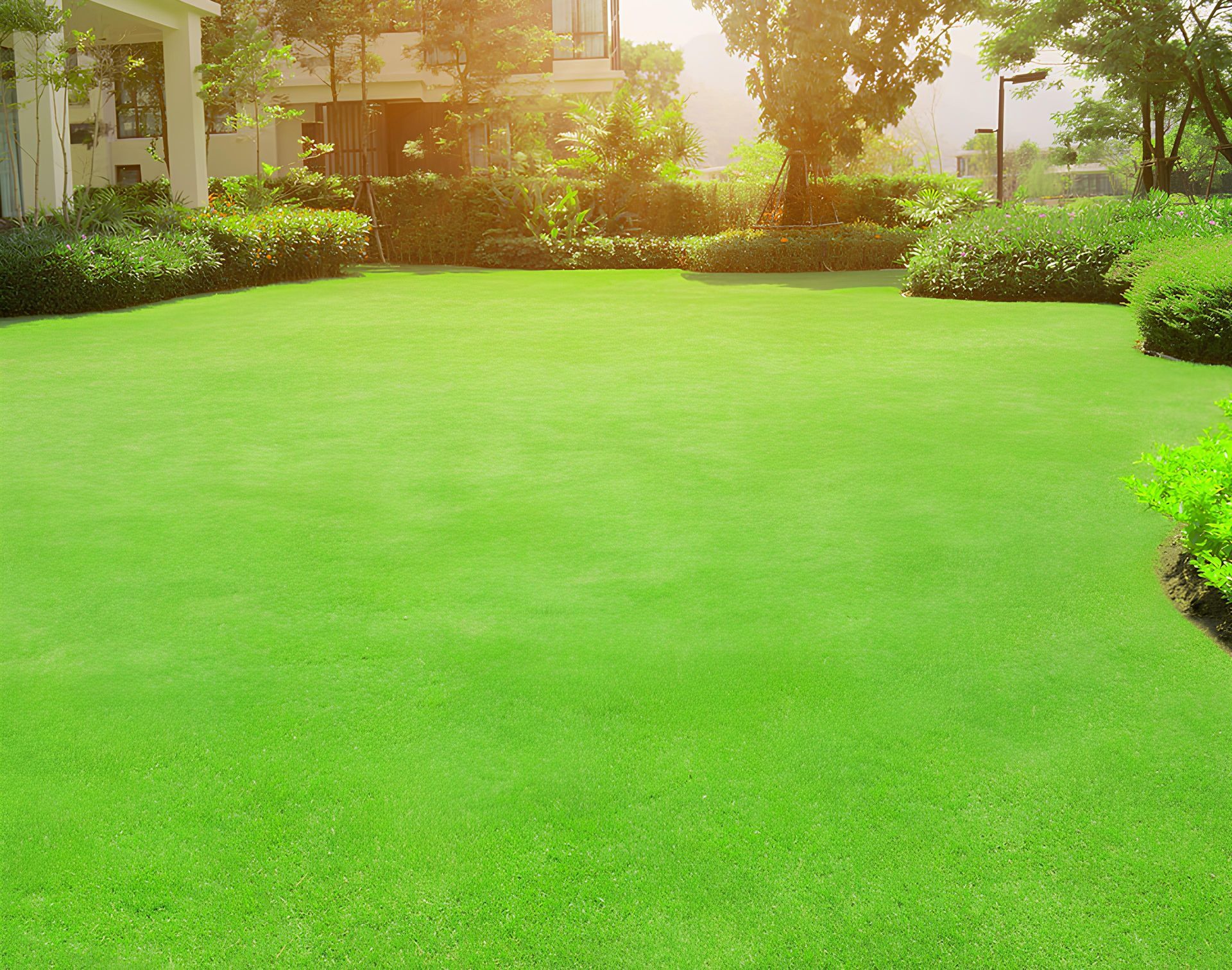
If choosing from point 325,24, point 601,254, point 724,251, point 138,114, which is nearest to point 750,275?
point 724,251

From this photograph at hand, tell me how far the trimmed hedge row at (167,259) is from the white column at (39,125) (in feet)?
6.71

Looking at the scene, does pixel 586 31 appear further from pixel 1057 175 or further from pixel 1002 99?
pixel 1057 175

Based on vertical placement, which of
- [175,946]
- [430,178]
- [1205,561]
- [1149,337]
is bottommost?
[175,946]

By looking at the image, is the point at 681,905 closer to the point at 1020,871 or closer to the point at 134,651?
the point at 1020,871

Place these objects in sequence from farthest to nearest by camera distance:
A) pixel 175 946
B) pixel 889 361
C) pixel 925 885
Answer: pixel 889 361, pixel 925 885, pixel 175 946

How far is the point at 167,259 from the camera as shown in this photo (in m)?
14.8

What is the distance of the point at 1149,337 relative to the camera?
10430 millimetres

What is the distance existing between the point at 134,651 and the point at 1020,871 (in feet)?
10.6

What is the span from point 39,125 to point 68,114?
4.02 metres

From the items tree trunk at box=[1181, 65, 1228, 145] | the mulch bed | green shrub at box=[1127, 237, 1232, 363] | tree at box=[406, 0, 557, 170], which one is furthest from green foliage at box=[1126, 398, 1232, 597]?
tree trunk at box=[1181, 65, 1228, 145]

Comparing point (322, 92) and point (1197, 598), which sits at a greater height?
point (322, 92)

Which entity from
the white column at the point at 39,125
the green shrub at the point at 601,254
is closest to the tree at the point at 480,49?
the green shrub at the point at 601,254

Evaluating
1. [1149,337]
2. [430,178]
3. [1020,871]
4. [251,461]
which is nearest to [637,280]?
[430,178]

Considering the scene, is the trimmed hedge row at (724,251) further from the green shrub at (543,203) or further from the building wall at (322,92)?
the building wall at (322,92)
